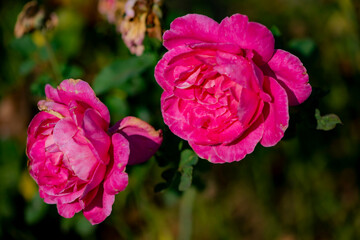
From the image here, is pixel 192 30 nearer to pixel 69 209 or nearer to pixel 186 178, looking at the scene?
pixel 186 178

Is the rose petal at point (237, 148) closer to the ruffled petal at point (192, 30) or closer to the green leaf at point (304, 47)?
the ruffled petal at point (192, 30)

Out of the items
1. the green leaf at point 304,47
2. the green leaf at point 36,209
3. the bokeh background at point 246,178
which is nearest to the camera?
the green leaf at point 304,47

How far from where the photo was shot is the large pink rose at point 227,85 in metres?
0.78

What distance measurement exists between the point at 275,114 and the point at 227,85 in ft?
0.37

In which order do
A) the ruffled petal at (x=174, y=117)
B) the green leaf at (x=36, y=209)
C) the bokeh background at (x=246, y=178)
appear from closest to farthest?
the ruffled petal at (x=174, y=117) < the green leaf at (x=36, y=209) < the bokeh background at (x=246, y=178)

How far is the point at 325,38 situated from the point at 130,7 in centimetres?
180

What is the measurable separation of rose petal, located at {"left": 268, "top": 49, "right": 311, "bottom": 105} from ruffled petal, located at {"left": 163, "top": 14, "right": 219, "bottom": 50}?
0.45ft

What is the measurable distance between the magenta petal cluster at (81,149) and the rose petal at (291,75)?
11.9 inches

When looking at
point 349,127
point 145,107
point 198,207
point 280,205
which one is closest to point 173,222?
point 198,207

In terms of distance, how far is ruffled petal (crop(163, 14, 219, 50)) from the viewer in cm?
82

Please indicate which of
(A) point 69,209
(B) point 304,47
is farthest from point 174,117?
(B) point 304,47

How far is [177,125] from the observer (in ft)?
2.85

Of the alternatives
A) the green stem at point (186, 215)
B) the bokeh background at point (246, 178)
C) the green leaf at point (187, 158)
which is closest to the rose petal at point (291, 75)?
the green leaf at point (187, 158)

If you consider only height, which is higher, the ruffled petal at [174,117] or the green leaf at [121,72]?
the ruffled petal at [174,117]
